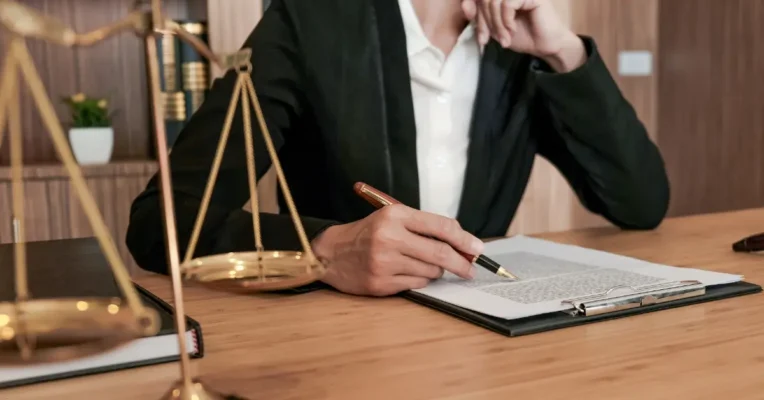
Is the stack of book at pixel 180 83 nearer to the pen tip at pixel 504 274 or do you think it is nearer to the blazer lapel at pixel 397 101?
the blazer lapel at pixel 397 101

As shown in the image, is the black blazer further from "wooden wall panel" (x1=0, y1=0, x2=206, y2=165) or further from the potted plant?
"wooden wall panel" (x1=0, y1=0, x2=206, y2=165)

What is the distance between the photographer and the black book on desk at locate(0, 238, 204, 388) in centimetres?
52

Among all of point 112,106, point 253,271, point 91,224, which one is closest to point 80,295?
point 253,271

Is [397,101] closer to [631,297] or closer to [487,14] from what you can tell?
[487,14]

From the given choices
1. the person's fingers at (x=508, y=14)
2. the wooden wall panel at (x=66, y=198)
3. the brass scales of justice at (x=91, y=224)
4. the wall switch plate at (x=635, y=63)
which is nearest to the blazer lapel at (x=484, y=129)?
the person's fingers at (x=508, y=14)

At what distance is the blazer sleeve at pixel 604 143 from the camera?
3.84ft

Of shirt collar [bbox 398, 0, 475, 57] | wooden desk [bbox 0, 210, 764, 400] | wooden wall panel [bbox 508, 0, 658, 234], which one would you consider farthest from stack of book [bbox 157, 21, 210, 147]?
wooden desk [bbox 0, 210, 764, 400]

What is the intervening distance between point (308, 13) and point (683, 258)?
2.15 feet

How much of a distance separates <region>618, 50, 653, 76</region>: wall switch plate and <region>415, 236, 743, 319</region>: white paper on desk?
2.10 meters

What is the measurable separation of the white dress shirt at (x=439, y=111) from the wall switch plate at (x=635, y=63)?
182 cm

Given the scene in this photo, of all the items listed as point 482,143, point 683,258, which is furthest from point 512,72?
point 683,258

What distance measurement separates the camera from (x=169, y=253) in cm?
37

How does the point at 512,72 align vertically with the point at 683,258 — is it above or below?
above

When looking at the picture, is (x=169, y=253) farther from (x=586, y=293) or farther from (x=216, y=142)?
(x=216, y=142)
